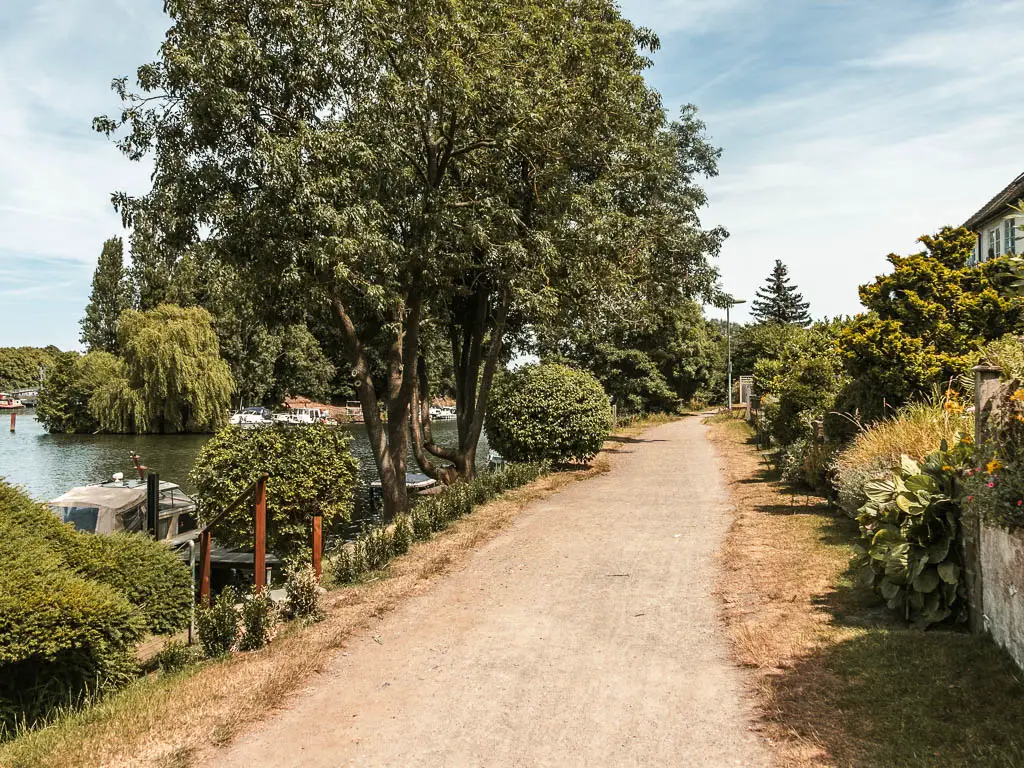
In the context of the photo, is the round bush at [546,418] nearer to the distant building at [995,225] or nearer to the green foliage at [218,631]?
the green foliage at [218,631]

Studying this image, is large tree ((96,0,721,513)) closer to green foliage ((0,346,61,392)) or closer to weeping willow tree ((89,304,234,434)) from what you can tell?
weeping willow tree ((89,304,234,434))

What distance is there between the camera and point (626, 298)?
19422 mm

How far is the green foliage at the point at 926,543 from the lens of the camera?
615cm

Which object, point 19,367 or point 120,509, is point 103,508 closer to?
point 120,509

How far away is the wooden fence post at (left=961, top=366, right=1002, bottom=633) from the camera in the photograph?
571 cm

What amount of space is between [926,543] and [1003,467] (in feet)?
5.87

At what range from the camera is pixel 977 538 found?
5805 mm

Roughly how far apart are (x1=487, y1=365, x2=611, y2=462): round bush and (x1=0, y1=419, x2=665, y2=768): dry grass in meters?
10.3

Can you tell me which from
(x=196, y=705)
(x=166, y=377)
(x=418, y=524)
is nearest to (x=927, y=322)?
(x=418, y=524)

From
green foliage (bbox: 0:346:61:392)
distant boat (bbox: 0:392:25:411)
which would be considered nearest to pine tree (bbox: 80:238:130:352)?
distant boat (bbox: 0:392:25:411)

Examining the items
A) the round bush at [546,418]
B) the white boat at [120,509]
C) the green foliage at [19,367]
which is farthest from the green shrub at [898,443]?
the green foliage at [19,367]

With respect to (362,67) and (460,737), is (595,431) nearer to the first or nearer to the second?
(362,67)

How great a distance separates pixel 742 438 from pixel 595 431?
36.2ft

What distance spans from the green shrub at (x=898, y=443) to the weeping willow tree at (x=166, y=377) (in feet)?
136
